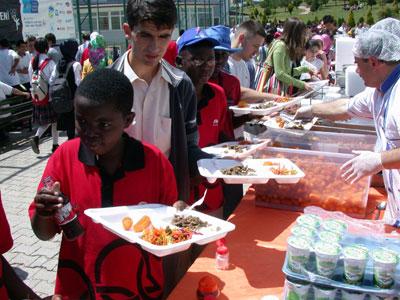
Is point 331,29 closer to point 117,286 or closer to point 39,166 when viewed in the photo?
point 39,166

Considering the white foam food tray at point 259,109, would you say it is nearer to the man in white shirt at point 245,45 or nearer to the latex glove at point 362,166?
the man in white shirt at point 245,45

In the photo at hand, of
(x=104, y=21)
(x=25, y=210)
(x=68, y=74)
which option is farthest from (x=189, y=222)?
(x=104, y=21)

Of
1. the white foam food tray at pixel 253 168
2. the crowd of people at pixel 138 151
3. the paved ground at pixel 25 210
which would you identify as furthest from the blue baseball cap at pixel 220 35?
the paved ground at pixel 25 210

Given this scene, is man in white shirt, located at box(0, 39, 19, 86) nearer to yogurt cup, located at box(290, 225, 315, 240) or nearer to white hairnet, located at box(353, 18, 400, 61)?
white hairnet, located at box(353, 18, 400, 61)

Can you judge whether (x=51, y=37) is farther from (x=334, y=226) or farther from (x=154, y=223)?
(x=334, y=226)

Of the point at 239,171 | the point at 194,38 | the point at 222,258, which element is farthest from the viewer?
the point at 194,38

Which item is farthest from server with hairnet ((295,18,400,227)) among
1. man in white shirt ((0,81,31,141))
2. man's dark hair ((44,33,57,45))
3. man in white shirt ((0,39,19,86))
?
man's dark hair ((44,33,57,45))

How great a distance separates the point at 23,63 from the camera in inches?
310

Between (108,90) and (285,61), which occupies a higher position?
(285,61)

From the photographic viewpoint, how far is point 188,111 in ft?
5.94

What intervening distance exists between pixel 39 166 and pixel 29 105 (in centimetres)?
205

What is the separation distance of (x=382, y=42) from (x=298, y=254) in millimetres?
1070

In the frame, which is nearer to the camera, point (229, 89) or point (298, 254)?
point (298, 254)

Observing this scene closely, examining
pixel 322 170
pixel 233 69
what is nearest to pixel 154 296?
pixel 322 170
